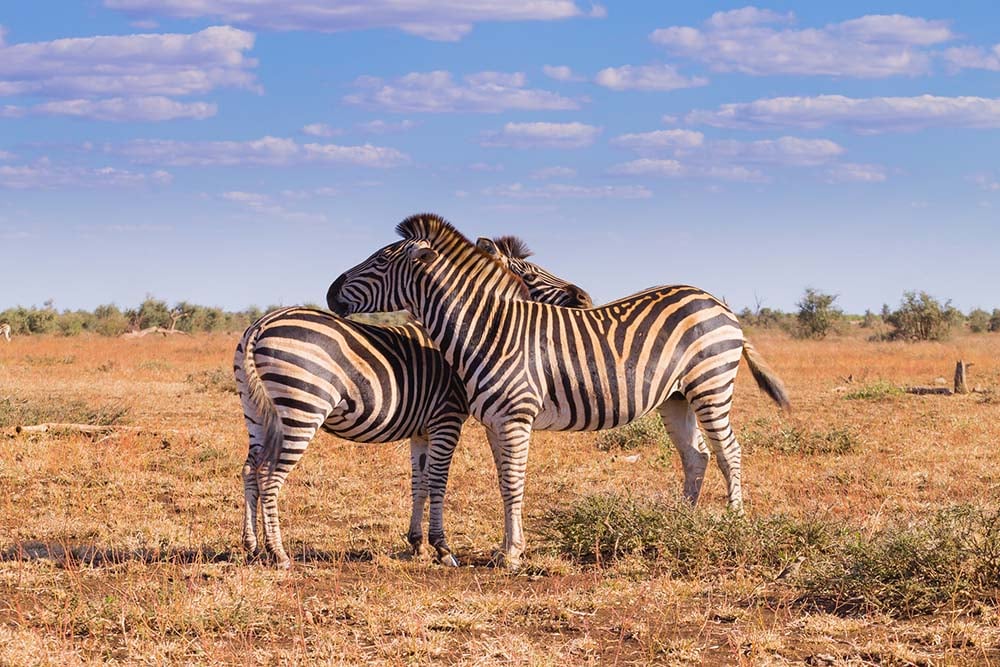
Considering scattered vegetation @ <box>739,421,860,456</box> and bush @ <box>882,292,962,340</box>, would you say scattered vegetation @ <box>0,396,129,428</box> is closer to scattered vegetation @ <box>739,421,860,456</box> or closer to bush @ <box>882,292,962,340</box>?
scattered vegetation @ <box>739,421,860,456</box>

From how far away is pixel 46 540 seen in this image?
8.70 meters

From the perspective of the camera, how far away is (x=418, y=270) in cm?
823

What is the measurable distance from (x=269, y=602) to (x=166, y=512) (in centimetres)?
366

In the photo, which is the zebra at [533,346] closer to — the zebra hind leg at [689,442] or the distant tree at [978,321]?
the zebra hind leg at [689,442]

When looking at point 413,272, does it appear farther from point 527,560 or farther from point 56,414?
point 56,414

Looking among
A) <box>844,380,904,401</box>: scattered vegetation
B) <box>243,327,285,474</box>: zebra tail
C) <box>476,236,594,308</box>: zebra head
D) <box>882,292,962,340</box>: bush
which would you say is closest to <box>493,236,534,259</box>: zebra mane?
<box>476,236,594,308</box>: zebra head

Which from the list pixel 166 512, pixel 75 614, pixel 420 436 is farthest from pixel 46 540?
pixel 420 436

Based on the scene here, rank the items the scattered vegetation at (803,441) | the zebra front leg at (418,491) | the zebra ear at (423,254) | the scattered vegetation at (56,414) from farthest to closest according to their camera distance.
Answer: the scattered vegetation at (56,414)
the scattered vegetation at (803,441)
the zebra front leg at (418,491)
the zebra ear at (423,254)

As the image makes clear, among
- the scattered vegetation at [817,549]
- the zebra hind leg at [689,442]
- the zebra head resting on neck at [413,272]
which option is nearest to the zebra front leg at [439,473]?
the scattered vegetation at [817,549]

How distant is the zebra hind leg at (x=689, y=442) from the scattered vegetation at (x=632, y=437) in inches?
165

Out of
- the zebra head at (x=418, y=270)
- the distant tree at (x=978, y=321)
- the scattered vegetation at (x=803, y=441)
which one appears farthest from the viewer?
the distant tree at (x=978, y=321)

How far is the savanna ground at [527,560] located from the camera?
5.84 m

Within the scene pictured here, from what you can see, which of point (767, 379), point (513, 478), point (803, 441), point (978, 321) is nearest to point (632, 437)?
point (803, 441)

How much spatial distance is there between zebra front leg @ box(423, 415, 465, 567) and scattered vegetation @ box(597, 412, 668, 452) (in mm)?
5518
